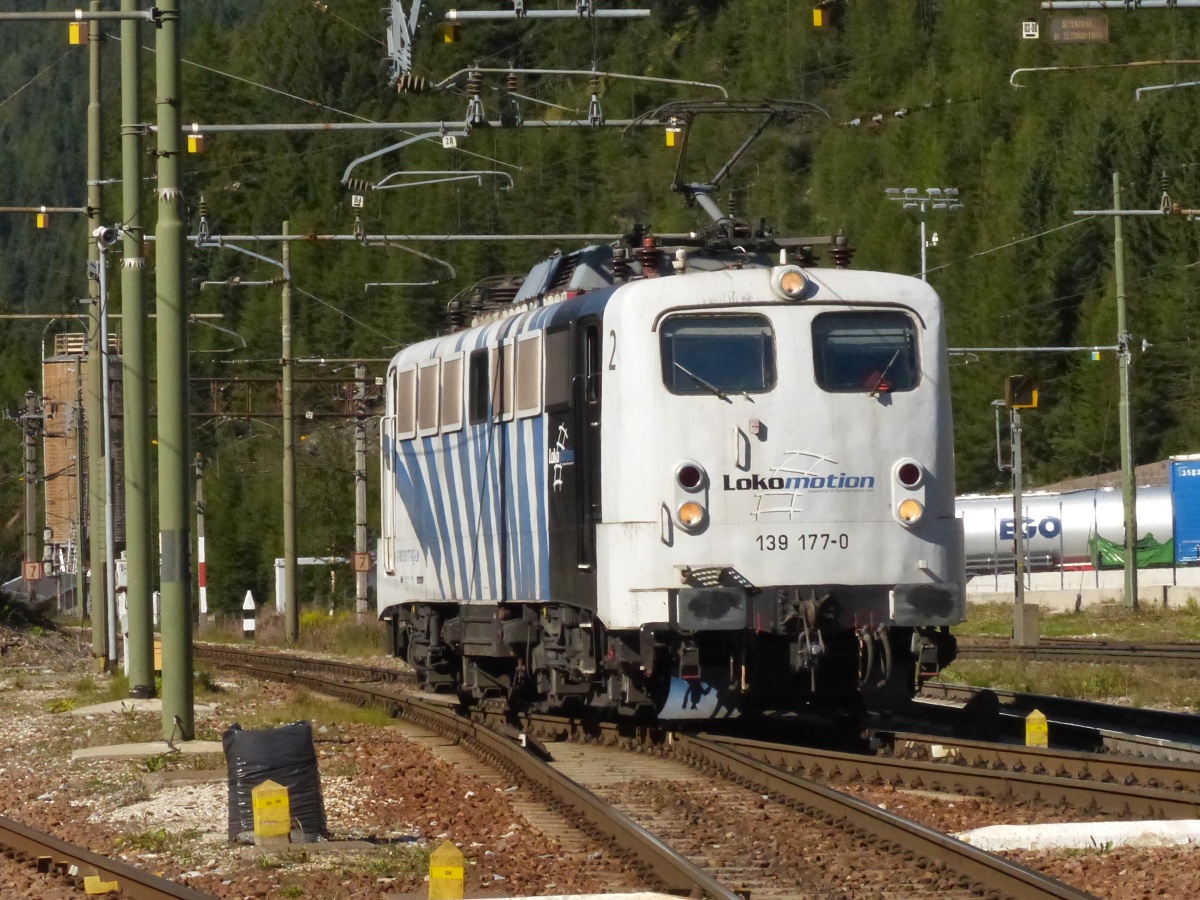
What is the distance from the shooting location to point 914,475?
47.8 feet

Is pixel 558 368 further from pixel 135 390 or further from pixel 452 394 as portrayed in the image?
pixel 135 390

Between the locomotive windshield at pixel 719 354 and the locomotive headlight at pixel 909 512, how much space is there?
4.08 feet

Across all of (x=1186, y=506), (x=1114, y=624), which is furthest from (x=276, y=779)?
(x=1186, y=506)

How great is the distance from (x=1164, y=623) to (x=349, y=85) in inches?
2844

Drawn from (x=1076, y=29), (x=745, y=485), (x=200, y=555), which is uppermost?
(x=1076, y=29)

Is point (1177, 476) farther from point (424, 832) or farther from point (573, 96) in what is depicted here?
point (573, 96)

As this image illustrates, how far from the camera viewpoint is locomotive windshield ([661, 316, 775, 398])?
1465 cm

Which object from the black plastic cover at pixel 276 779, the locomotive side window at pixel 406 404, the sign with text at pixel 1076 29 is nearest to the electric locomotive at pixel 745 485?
the black plastic cover at pixel 276 779

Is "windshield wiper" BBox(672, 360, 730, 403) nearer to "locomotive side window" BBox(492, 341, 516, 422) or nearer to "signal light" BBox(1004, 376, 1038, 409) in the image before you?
"locomotive side window" BBox(492, 341, 516, 422)

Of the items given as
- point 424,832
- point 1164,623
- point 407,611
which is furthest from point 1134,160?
point 424,832

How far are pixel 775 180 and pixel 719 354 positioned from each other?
92539 millimetres

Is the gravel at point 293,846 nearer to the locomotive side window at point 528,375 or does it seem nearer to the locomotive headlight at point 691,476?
the locomotive headlight at point 691,476

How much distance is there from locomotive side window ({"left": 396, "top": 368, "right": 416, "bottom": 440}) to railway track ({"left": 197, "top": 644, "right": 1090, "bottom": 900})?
353 centimetres

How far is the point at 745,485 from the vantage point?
567 inches
